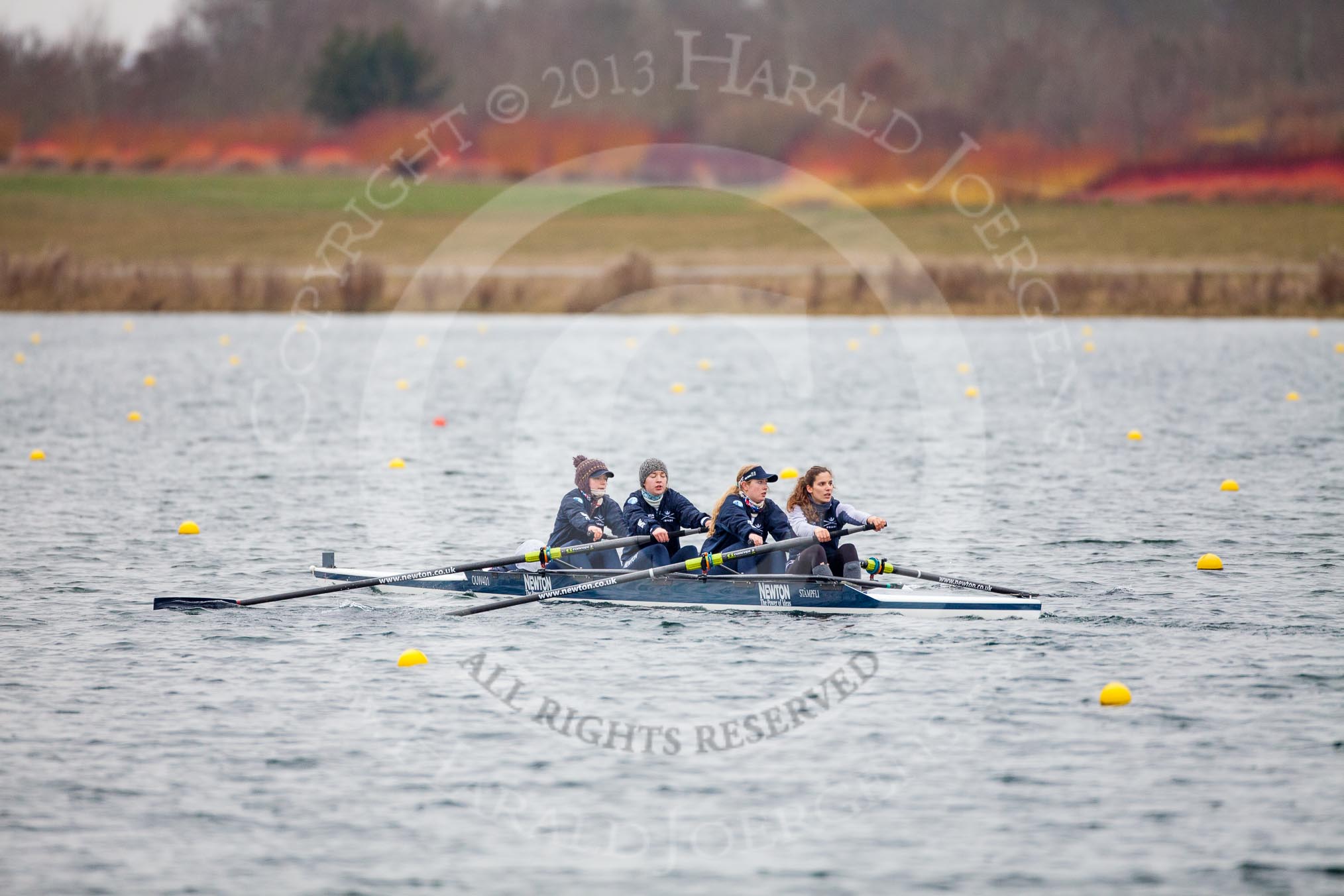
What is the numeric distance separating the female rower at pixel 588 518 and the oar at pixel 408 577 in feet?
0.56

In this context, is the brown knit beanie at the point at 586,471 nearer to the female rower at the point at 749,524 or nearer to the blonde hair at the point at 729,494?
the blonde hair at the point at 729,494

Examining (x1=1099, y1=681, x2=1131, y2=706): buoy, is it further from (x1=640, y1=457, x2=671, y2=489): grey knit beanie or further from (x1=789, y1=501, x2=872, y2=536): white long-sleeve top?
(x1=640, y1=457, x2=671, y2=489): grey knit beanie

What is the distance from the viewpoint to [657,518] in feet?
54.6

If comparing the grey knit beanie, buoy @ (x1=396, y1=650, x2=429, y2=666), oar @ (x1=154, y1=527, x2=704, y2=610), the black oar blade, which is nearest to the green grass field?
the grey knit beanie

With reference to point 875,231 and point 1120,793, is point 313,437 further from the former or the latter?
point 875,231

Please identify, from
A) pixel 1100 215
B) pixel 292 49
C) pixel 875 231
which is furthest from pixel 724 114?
pixel 292 49

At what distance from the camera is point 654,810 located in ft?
34.9

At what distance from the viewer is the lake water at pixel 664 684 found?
9922mm

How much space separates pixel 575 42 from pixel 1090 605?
7247 cm

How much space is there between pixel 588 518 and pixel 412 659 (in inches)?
131

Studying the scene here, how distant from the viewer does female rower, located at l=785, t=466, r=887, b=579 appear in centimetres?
1586

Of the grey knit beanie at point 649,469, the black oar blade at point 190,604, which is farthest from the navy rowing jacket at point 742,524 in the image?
the black oar blade at point 190,604

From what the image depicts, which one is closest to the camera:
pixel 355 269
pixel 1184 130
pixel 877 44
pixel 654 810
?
pixel 654 810

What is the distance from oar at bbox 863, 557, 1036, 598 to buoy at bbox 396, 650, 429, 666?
4069 mm
